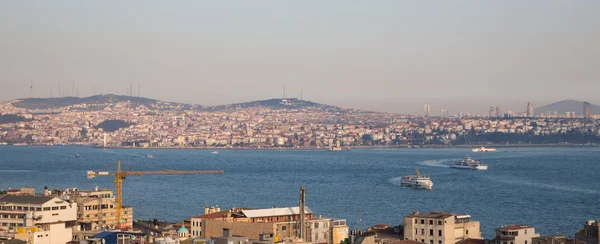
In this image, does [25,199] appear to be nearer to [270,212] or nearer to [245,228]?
[270,212]

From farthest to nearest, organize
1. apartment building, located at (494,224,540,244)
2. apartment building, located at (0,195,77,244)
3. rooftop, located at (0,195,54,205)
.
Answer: rooftop, located at (0,195,54,205) < apartment building, located at (0,195,77,244) < apartment building, located at (494,224,540,244)

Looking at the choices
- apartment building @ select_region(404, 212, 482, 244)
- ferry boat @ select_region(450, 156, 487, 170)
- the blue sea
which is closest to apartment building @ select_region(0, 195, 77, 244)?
A: apartment building @ select_region(404, 212, 482, 244)

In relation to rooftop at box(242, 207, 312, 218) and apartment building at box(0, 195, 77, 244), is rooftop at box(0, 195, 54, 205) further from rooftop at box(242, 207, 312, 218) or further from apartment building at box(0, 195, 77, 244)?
rooftop at box(242, 207, 312, 218)

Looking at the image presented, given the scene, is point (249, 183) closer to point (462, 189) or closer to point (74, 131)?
point (462, 189)

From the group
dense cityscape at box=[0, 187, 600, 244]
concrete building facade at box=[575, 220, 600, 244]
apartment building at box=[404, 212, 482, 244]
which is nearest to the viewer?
dense cityscape at box=[0, 187, 600, 244]

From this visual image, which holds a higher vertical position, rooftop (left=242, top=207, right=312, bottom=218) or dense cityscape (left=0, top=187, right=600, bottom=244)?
rooftop (left=242, top=207, right=312, bottom=218)

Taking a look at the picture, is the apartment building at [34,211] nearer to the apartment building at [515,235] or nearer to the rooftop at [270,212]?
the rooftop at [270,212]
